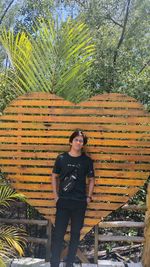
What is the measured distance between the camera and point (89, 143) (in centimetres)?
397

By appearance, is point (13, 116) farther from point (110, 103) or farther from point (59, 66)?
point (110, 103)

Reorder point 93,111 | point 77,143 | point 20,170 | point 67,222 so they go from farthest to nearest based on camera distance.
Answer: point 20,170 < point 93,111 < point 67,222 < point 77,143

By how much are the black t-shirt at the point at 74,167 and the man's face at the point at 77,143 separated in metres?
0.11

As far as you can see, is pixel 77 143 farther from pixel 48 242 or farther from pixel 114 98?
pixel 48 242

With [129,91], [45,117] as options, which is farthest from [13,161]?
[129,91]

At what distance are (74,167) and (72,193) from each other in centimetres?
25

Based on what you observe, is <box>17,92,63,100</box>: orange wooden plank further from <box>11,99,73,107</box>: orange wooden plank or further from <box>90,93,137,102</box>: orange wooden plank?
<box>90,93,137,102</box>: orange wooden plank

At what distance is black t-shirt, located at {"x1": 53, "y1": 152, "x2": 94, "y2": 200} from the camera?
362 cm

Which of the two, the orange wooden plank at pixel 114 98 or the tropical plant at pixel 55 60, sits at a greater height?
the tropical plant at pixel 55 60

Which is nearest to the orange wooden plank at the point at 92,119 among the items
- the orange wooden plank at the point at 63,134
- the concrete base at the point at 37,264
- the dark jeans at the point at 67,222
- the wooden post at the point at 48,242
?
the orange wooden plank at the point at 63,134

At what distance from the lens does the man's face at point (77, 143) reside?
3.60m

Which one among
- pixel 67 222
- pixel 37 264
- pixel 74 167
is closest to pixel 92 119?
pixel 74 167

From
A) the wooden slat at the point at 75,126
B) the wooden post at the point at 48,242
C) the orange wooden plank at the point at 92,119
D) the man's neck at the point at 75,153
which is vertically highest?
the orange wooden plank at the point at 92,119

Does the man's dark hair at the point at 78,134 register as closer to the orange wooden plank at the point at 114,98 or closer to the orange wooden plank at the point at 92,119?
the orange wooden plank at the point at 92,119
